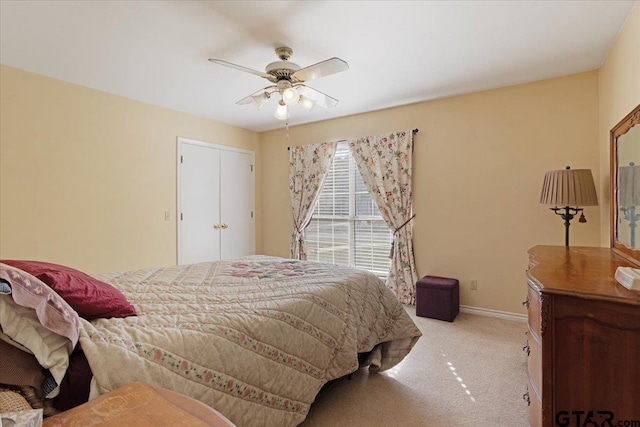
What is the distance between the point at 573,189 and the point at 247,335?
2697 mm

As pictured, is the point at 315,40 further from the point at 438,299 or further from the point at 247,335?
the point at 438,299

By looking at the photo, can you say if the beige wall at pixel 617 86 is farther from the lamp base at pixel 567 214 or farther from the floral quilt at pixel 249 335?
the floral quilt at pixel 249 335

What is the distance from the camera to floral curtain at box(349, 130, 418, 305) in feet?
13.2

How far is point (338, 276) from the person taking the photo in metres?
2.27

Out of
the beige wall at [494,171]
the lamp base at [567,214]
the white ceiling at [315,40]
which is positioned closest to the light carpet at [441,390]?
the beige wall at [494,171]

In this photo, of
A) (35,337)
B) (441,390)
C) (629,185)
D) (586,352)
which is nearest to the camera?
(35,337)

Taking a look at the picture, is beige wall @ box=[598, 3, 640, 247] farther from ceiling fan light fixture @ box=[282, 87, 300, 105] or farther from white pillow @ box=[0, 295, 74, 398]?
white pillow @ box=[0, 295, 74, 398]

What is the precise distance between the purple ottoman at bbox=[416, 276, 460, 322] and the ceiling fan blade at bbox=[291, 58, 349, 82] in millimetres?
2422

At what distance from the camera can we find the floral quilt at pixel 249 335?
118 cm

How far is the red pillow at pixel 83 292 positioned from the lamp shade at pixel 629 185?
278 cm

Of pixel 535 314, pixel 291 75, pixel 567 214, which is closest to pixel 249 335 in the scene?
pixel 535 314

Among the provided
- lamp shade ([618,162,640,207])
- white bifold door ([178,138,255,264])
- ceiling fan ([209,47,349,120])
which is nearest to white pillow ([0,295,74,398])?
ceiling fan ([209,47,349,120])

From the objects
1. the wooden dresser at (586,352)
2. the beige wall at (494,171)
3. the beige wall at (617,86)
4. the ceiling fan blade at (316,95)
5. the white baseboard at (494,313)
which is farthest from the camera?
the white baseboard at (494,313)

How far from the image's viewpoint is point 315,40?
254 centimetres
